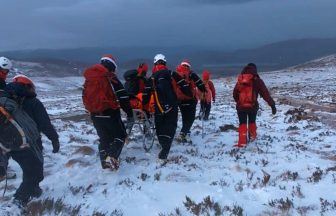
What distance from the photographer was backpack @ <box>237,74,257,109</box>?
13516 millimetres

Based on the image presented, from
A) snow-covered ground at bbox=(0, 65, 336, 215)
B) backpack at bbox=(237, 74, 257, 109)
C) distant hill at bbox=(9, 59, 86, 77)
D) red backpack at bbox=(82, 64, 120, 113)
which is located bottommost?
distant hill at bbox=(9, 59, 86, 77)

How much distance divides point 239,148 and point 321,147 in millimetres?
1838

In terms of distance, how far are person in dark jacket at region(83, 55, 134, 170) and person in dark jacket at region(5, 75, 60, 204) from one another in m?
1.65

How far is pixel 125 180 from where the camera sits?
392 inches

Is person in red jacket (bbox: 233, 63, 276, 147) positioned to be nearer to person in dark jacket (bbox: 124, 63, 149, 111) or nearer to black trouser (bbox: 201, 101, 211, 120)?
person in dark jacket (bbox: 124, 63, 149, 111)

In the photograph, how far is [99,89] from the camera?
10.6 m

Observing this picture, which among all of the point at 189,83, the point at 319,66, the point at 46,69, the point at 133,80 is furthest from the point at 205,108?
the point at 46,69

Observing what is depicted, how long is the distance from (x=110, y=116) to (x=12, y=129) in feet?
8.97

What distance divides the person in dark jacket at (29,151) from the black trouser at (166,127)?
3178 mm

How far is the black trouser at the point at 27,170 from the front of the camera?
8.59 metres

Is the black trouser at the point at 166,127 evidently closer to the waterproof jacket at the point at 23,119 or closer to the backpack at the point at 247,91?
the backpack at the point at 247,91

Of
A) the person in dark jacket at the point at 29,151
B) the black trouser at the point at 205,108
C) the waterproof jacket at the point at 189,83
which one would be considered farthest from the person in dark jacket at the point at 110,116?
the black trouser at the point at 205,108

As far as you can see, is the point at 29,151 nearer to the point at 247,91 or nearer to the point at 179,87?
the point at 179,87

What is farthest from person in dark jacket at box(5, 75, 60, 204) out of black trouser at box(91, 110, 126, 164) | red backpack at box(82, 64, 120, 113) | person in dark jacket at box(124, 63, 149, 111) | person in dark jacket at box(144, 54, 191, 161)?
person in dark jacket at box(124, 63, 149, 111)
